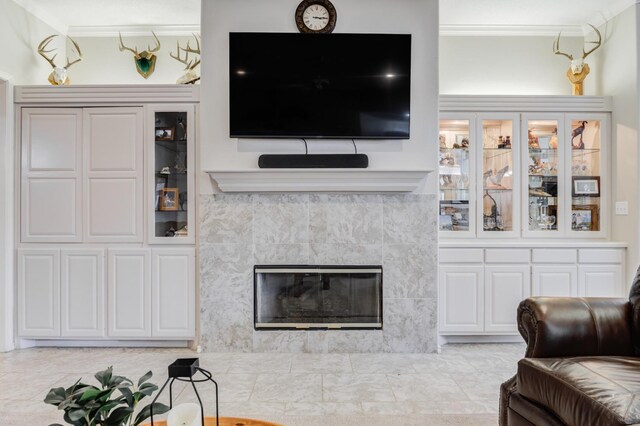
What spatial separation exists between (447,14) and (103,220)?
3.48 metres

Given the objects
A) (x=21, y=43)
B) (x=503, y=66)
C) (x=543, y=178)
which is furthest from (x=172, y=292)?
(x=503, y=66)

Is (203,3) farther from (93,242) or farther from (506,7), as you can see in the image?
(506,7)

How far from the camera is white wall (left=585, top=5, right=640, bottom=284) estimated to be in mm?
3582

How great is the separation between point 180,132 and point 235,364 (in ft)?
6.25

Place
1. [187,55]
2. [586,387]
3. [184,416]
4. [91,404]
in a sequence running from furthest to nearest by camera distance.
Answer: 1. [187,55]
2. [586,387]
3. [184,416]
4. [91,404]

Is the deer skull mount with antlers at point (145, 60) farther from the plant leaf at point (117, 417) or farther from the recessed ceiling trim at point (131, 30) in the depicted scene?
the plant leaf at point (117, 417)

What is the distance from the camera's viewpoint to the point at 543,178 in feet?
12.8

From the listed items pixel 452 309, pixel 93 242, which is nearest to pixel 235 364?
pixel 93 242

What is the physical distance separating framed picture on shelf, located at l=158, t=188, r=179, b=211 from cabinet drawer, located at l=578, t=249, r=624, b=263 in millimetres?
3396

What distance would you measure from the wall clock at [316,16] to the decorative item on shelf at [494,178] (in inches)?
72.6

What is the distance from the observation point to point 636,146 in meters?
3.58

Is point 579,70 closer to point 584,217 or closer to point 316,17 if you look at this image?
point 584,217

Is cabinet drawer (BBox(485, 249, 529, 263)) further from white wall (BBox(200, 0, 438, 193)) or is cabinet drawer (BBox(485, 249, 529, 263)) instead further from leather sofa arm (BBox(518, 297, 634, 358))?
leather sofa arm (BBox(518, 297, 634, 358))

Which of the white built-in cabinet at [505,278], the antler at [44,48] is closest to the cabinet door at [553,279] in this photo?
the white built-in cabinet at [505,278]
